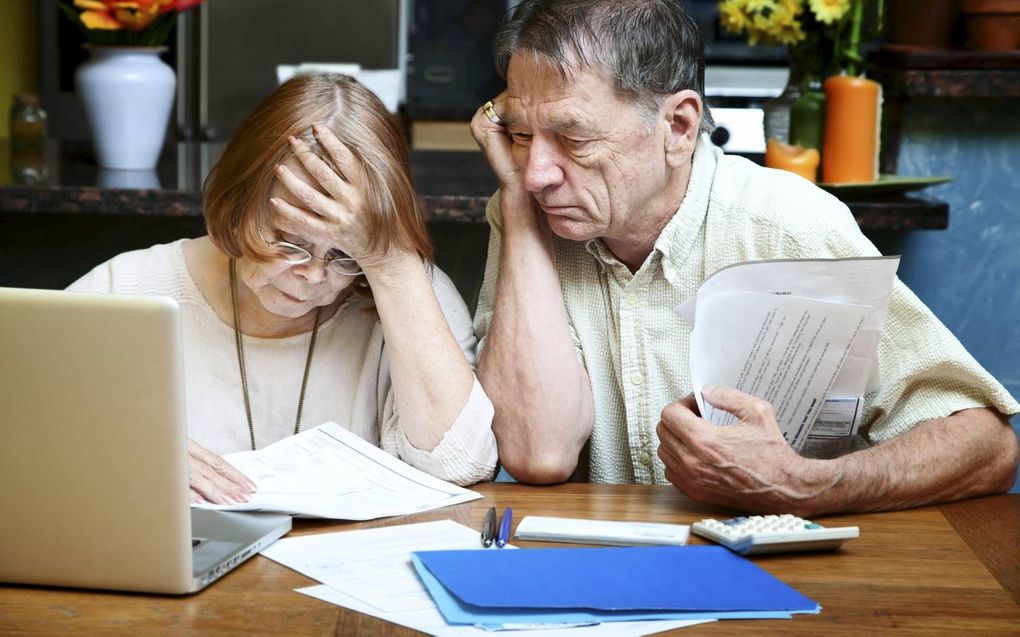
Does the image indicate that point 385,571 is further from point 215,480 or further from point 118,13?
point 118,13

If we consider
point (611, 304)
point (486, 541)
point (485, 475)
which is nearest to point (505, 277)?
point (611, 304)

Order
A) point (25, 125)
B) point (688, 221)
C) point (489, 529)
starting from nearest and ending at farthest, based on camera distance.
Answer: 1. point (489, 529)
2. point (688, 221)
3. point (25, 125)

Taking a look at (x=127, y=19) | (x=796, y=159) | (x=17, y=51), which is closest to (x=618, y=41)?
(x=796, y=159)

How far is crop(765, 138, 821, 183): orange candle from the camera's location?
92.1 inches

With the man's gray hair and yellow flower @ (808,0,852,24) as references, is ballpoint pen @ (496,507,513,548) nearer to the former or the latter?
the man's gray hair

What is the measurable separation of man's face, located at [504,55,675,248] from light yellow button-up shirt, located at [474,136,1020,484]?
0.09 meters

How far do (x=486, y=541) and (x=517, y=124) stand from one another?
21.0 inches

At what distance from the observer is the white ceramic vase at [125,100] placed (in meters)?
2.60

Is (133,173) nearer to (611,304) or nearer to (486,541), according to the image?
(611,304)

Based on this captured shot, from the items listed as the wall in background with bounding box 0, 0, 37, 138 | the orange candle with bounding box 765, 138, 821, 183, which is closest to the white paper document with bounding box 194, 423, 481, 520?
the orange candle with bounding box 765, 138, 821, 183

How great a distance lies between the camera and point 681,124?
156 cm

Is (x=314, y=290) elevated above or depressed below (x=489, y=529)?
above

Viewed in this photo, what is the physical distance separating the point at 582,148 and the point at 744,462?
0.42 meters

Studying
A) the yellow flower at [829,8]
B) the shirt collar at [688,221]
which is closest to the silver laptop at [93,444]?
the shirt collar at [688,221]
